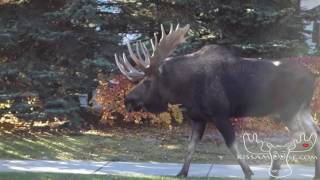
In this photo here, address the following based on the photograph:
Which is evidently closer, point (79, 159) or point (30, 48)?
point (79, 159)

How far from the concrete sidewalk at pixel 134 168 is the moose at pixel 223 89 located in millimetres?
610

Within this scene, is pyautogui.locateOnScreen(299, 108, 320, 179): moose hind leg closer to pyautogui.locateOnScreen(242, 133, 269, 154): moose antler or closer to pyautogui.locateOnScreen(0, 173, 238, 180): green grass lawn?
pyautogui.locateOnScreen(0, 173, 238, 180): green grass lawn

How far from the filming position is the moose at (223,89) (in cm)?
870

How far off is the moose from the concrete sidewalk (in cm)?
61

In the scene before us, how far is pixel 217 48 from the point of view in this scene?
9.22 metres

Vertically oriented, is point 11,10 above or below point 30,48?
above

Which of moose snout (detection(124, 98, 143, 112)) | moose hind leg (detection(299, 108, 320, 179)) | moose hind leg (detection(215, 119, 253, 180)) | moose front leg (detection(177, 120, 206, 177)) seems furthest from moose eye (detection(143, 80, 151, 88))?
moose hind leg (detection(299, 108, 320, 179))

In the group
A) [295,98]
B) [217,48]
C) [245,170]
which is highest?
[217,48]

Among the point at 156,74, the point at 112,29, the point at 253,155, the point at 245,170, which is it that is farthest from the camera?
the point at 112,29

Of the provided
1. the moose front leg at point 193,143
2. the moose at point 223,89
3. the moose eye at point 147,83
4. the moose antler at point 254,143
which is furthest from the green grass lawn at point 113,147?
the moose eye at point 147,83

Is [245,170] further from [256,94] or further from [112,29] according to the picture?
[112,29]

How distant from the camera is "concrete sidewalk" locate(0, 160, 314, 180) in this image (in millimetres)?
9477

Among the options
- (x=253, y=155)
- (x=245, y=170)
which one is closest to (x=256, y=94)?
(x=245, y=170)

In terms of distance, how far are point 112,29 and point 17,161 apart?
4874 millimetres
